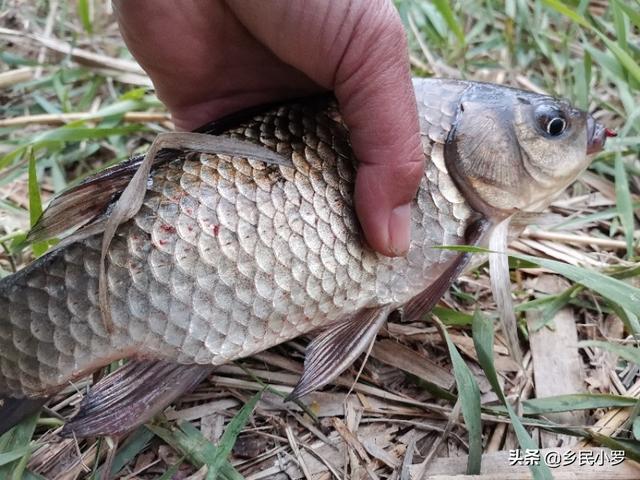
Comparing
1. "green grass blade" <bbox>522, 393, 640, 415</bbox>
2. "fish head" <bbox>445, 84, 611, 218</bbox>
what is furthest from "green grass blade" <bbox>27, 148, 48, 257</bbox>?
"green grass blade" <bbox>522, 393, 640, 415</bbox>

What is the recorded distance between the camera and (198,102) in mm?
2367

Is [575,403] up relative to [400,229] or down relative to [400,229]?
down

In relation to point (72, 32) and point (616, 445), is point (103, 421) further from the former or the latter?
point (72, 32)

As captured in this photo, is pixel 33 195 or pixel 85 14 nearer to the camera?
pixel 33 195

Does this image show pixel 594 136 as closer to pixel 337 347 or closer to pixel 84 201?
pixel 337 347

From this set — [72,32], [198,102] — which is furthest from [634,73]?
[72,32]

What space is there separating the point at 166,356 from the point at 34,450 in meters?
0.44

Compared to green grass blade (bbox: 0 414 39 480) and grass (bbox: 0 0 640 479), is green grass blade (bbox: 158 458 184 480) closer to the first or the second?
grass (bbox: 0 0 640 479)

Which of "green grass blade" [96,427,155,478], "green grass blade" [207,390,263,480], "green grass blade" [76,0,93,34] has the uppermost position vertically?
"green grass blade" [76,0,93,34]

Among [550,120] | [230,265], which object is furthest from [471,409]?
[550,120]

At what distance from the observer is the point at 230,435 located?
1727 mm

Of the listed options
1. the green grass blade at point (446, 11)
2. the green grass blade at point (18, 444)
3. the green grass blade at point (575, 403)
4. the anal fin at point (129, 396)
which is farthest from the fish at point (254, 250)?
the green grass blade at point (446, 11)

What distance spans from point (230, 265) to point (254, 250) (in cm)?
7

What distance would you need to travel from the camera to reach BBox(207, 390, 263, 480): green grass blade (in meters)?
1.66
